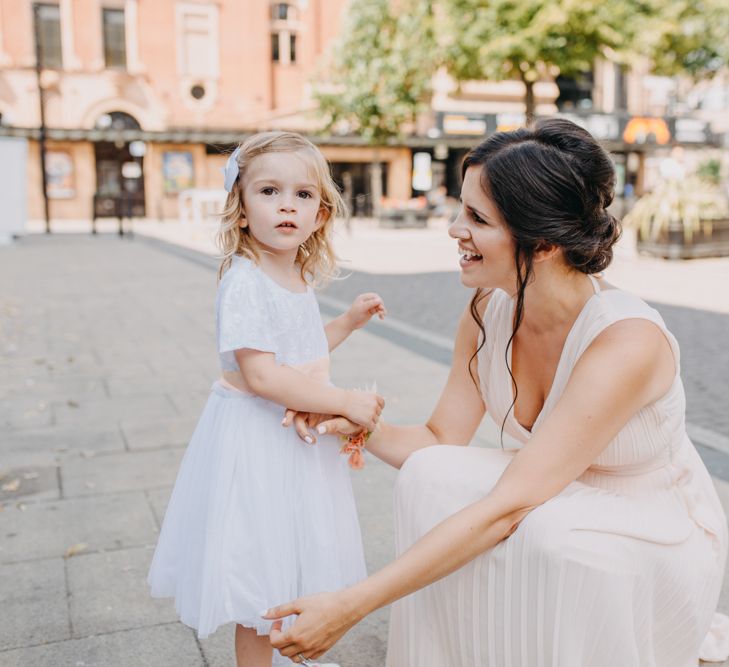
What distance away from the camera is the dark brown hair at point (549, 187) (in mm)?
1797

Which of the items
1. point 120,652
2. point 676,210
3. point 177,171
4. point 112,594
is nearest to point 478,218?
point 120,652

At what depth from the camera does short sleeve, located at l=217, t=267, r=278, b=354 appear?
6.62 feet

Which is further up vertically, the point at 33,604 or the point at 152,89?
the point at 152,89

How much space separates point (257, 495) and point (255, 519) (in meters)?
0.06

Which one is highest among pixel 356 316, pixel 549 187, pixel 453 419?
pixel 549 187

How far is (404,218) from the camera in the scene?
26.2 metres

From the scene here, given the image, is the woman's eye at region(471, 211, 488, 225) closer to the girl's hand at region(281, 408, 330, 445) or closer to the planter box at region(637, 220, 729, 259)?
the girl's hand at region(281, 408, 330, 445)

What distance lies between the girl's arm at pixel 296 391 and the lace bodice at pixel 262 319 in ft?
0.12

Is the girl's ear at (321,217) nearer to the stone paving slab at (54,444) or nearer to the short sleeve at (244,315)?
the short sleeve at (244,315)

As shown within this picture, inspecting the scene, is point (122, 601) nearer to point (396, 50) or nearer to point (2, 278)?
point (2, 278)

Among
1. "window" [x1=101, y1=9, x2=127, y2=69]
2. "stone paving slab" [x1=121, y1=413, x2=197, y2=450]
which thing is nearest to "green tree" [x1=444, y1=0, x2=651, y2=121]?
"stone paving slab" [x1=121, y1=413, x2=197, y2=450]

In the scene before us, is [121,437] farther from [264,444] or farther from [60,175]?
[60,175]

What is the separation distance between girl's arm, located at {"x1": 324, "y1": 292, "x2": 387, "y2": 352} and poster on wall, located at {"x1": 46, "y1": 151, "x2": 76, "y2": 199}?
111 feet

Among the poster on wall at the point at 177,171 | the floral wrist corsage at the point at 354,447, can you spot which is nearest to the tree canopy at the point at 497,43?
the poster on wall at the point at 177,171
